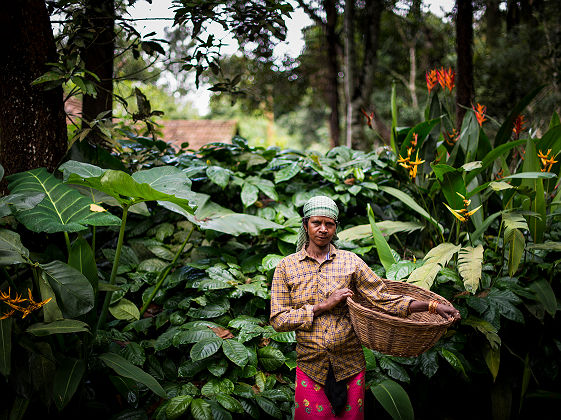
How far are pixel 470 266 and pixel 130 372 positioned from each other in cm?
184

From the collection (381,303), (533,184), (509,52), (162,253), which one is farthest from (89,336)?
(509,52)

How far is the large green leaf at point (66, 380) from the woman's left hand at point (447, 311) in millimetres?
1576

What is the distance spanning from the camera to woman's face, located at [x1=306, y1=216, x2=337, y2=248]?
1832 mm

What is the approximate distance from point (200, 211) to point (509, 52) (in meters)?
10.1

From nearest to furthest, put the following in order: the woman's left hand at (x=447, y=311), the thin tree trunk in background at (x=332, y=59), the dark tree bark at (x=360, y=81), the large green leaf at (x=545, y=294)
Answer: the woman's left hand at (x=447, y=311)
the large green leaf at (x=545, y=294)
the dark tree bark at (x=360, y=81)
the thin tree trunk in background at (x=332, y=59)

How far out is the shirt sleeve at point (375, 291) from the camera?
1839 mm

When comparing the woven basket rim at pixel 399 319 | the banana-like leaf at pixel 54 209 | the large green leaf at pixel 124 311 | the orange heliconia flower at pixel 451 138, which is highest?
the orange heliconia flower at pixel 451 138

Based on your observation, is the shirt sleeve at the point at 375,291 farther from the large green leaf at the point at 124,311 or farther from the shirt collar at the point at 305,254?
the large green leaf at the point at 124,311

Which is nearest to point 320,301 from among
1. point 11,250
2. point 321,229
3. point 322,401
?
point 321,229

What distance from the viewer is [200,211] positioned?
2.98 meters

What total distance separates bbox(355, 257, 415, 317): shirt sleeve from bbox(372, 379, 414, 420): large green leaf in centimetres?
64

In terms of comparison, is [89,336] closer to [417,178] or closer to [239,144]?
[239,144]

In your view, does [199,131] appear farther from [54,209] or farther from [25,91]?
[54,209]

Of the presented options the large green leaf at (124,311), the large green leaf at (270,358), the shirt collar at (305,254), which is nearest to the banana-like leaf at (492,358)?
the large green leaf at (270,358)
